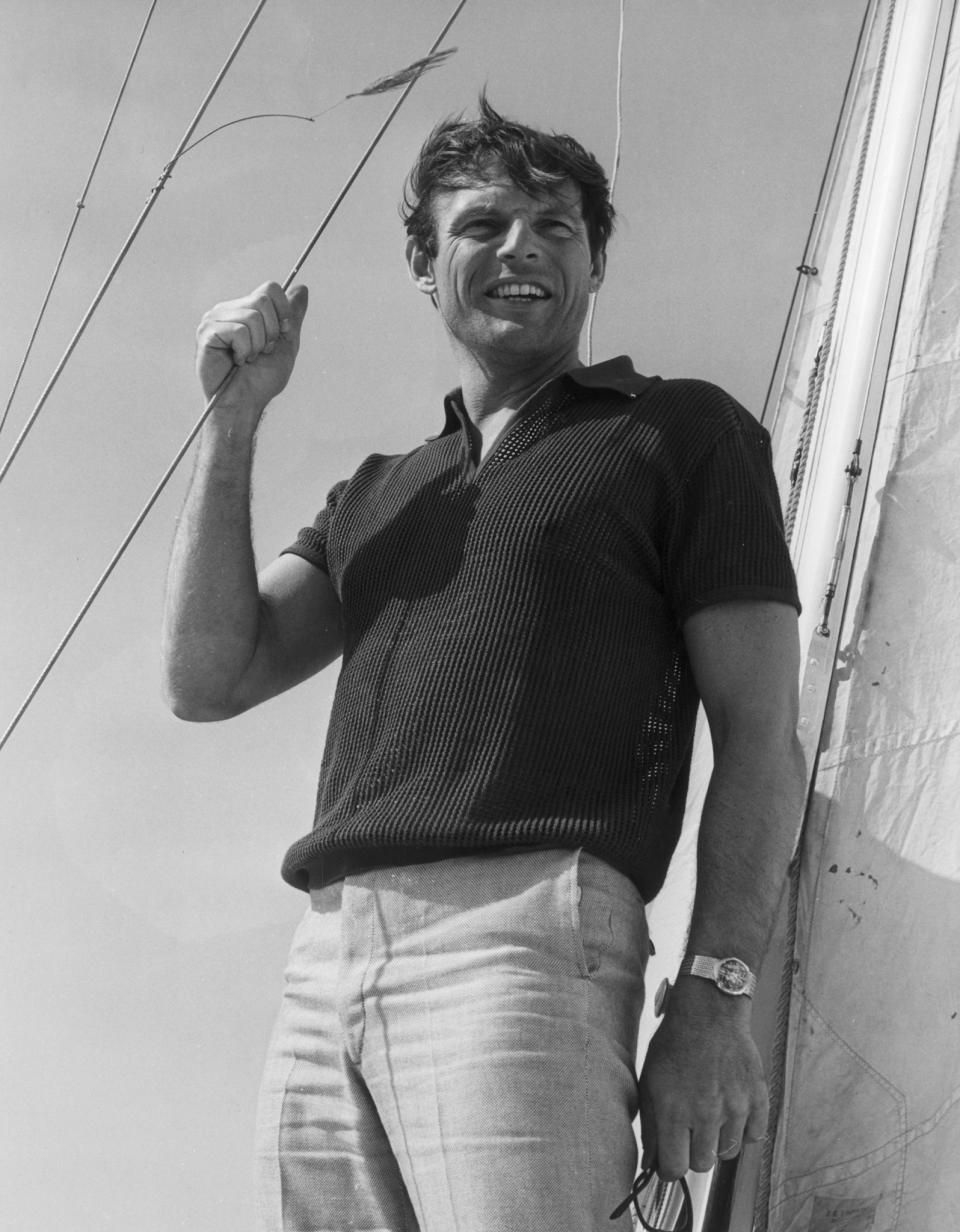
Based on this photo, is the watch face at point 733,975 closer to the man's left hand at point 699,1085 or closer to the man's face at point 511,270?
the man's left hand at point 699,1085

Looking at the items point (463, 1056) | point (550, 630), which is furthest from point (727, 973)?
point (550, 630)

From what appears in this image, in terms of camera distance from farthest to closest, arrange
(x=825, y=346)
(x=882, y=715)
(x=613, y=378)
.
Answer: (x=825, y=346)
(x=882, y=715)
(x=613, y=378)

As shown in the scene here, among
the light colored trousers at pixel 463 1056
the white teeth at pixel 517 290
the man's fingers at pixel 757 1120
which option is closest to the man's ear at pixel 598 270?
the white teeth at pixel 517 290

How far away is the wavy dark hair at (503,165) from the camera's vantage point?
2.54 metres

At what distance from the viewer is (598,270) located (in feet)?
8.83

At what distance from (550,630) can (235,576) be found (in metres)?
0.58

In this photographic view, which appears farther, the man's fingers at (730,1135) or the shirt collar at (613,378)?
the shirt collar at (613,378)

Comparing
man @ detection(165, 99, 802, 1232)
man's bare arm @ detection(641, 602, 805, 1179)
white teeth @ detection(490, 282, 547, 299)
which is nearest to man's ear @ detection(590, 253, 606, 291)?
white teeth @ detection(490, 282, 547, 299)

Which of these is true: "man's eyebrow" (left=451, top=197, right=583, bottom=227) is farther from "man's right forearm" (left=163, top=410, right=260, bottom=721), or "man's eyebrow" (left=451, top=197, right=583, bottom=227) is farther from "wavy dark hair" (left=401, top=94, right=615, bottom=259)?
"man's right forearm" (left=163, top=410, right=260, bottom=721)

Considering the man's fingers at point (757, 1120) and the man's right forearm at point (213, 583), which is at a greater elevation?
the man's right forearm at point (213, 583)

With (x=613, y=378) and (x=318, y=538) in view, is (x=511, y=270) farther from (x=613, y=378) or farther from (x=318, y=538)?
(x=318, y=538)

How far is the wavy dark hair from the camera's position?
2.54m

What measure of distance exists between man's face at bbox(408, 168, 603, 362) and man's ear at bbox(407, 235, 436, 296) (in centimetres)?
7

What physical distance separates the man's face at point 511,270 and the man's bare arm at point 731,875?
662 mm
